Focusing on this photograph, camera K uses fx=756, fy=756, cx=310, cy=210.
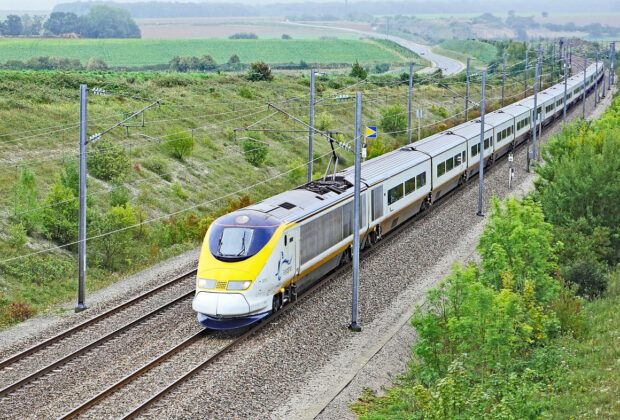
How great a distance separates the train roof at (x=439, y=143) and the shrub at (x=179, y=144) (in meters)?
13.9

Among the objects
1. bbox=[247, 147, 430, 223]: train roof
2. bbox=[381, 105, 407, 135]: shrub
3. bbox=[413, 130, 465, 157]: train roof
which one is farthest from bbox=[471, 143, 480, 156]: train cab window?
bbox=[381, 105, 407, 135]: shrub

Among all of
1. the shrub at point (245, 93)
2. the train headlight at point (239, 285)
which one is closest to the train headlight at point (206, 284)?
the train headlight at point (239, 285)

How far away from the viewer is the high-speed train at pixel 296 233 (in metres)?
20.1

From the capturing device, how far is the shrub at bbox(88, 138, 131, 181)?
3766cm

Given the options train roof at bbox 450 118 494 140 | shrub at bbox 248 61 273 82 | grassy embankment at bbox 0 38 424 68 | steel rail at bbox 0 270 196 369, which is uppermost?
grassy embankment at bbox 0 38 424 68

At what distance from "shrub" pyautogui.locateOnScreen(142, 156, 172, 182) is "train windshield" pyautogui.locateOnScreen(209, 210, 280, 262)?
72.2ft

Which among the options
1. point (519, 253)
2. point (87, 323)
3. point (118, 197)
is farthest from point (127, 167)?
point (519, 253)

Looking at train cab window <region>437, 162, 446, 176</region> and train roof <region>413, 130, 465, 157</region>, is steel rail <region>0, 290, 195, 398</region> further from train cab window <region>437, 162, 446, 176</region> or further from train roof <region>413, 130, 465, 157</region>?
train cab window <region>437, 162, 446, 176</region>

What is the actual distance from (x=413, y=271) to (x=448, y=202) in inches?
459

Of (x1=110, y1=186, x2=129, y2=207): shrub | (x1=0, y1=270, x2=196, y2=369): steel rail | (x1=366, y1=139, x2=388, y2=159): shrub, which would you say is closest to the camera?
(x1=0, y1=270, x2=196, y2=369): steel rail

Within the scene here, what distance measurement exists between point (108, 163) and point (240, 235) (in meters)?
19.0

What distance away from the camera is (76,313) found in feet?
75.4

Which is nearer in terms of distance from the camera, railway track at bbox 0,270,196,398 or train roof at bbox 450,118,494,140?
railway track at bbox 0,270,196,398

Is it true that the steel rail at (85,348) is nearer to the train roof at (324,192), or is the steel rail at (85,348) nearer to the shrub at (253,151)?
the train roof at (324,192)
